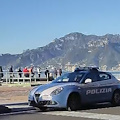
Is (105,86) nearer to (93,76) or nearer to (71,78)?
(93,76)

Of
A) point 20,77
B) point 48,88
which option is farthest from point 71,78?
point 20,77

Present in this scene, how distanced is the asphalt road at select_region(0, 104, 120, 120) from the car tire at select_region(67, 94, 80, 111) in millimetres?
235

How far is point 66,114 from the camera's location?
50.4ft

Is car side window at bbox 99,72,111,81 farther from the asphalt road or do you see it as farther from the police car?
the asphalt road

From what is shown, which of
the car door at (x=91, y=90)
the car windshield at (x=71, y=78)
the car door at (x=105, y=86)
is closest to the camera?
the car door at (x=91, y=90)

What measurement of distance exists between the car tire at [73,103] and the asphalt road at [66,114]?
0.24 m

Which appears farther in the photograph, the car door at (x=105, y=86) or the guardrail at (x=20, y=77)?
the guardrail at (x=20, y=77)

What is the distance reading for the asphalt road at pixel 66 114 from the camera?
568 inches

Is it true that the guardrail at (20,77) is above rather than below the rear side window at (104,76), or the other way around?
above

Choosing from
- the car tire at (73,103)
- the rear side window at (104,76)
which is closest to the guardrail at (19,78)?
the rear side window at (104,76)

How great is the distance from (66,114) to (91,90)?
226cm

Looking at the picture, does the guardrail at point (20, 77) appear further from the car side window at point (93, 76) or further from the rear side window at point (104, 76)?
the car side window at point (93, 76)

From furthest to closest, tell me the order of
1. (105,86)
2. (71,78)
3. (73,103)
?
(105,86)
(71,78)
(73,103)

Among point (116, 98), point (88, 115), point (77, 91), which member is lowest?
point (88, 115)
